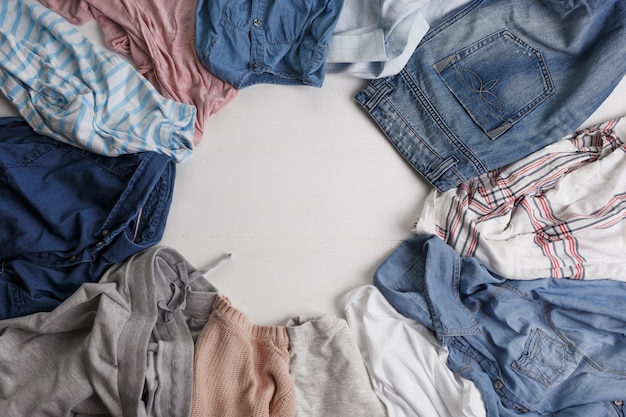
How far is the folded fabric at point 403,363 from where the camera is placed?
1.07 meters

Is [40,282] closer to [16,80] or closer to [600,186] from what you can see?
[16,80]

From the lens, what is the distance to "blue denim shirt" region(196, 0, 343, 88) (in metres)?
1.14

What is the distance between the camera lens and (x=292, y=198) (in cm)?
117

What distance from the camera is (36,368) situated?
1.03m

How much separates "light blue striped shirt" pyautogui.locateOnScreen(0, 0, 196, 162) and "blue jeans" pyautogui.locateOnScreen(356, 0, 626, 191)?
430 mm

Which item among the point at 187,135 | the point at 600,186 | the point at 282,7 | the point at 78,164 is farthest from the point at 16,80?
the point at 600,186

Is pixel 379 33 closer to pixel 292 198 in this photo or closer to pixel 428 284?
pixel 292 198

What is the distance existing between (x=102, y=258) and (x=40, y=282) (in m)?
0.13

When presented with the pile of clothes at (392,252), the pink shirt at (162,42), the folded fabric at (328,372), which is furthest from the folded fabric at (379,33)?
the folded fabric at (328,372)

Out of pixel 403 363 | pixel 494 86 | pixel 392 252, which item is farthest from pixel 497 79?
pixel 403 363

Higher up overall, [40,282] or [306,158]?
[40,282]

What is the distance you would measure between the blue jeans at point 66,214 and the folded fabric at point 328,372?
372 millimetres

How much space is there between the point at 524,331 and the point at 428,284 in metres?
0.22

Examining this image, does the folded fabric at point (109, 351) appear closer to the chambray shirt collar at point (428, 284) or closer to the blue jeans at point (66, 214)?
the blue jeans at point (66, 214)
